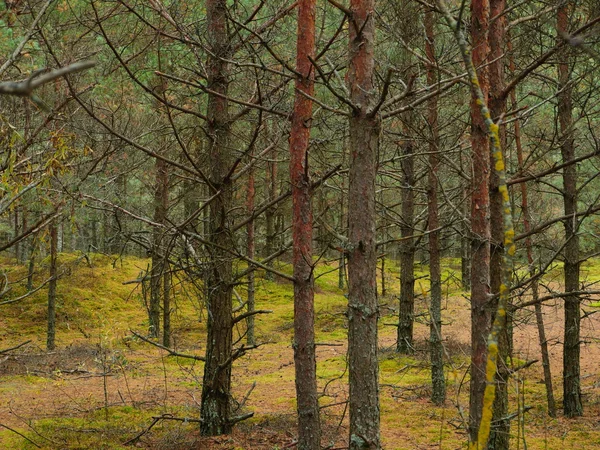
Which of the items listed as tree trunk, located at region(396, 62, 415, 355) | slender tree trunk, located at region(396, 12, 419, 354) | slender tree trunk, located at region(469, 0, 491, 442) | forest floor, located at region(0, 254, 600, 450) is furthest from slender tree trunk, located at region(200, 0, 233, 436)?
tree trunk, located at region(396, 62, 415, 355)

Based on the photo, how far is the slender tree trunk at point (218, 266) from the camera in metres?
6.01

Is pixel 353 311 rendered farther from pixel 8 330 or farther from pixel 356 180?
pixel 8 330

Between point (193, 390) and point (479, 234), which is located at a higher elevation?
point (479, 234)

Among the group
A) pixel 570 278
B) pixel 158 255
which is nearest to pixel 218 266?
pixel 158 255

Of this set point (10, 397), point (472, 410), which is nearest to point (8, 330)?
point (10, 397)

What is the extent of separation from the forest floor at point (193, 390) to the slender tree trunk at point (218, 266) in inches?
11.5

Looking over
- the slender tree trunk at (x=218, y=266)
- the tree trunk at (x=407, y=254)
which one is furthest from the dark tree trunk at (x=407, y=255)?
the slender tree trunk at (x=218, y=266)

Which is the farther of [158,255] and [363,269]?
[158,255]

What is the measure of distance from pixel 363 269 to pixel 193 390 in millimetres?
8202

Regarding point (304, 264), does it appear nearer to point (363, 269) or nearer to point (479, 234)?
point (363, 269)

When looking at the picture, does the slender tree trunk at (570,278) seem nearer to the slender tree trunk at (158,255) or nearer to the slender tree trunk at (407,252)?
the slender tree trunk at (407,252)

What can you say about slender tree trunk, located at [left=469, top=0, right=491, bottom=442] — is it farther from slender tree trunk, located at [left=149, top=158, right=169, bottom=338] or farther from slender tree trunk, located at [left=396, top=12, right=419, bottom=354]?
slender tree trunk, located at [left=396, top=12, right=419, bottom=354]

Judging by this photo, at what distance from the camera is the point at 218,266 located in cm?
622

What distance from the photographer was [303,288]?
5.20m
